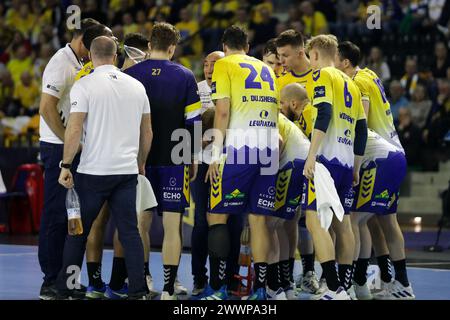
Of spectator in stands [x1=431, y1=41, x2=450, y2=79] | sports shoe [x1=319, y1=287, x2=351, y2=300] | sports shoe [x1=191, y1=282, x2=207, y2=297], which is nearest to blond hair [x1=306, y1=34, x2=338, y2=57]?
sports shoe [x1=319, y1=287, x2=351, y2=300]

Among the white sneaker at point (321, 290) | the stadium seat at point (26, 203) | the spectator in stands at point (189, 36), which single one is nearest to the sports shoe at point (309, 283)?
the white sneaker at point (321, 290)

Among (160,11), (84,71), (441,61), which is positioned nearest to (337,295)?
(84,71)

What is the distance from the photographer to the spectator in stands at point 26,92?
63.8 feet

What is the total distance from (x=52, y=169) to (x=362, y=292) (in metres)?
2.89

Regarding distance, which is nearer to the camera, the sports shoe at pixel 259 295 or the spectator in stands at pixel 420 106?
the sports shoe at pixel 259 295

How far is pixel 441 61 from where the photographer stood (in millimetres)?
17500

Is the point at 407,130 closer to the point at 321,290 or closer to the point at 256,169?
the point at 321,290

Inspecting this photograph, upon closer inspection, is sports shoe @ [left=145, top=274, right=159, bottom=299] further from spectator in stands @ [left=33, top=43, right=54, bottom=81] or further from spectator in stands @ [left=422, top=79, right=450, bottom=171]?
spectator in stands @ [left=33, top=43, right=54, bottom=81]

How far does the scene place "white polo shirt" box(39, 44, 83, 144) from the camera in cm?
863

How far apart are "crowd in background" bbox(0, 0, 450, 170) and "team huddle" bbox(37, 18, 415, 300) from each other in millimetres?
7719

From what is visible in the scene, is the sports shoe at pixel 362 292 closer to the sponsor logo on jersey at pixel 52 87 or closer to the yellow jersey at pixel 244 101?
the yellow jersey at pixel 244 101

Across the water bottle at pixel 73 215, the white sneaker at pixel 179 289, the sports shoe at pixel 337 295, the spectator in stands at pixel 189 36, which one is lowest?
the white sneaker at pixel 179 289

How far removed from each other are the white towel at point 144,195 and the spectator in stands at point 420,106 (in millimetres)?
9227
